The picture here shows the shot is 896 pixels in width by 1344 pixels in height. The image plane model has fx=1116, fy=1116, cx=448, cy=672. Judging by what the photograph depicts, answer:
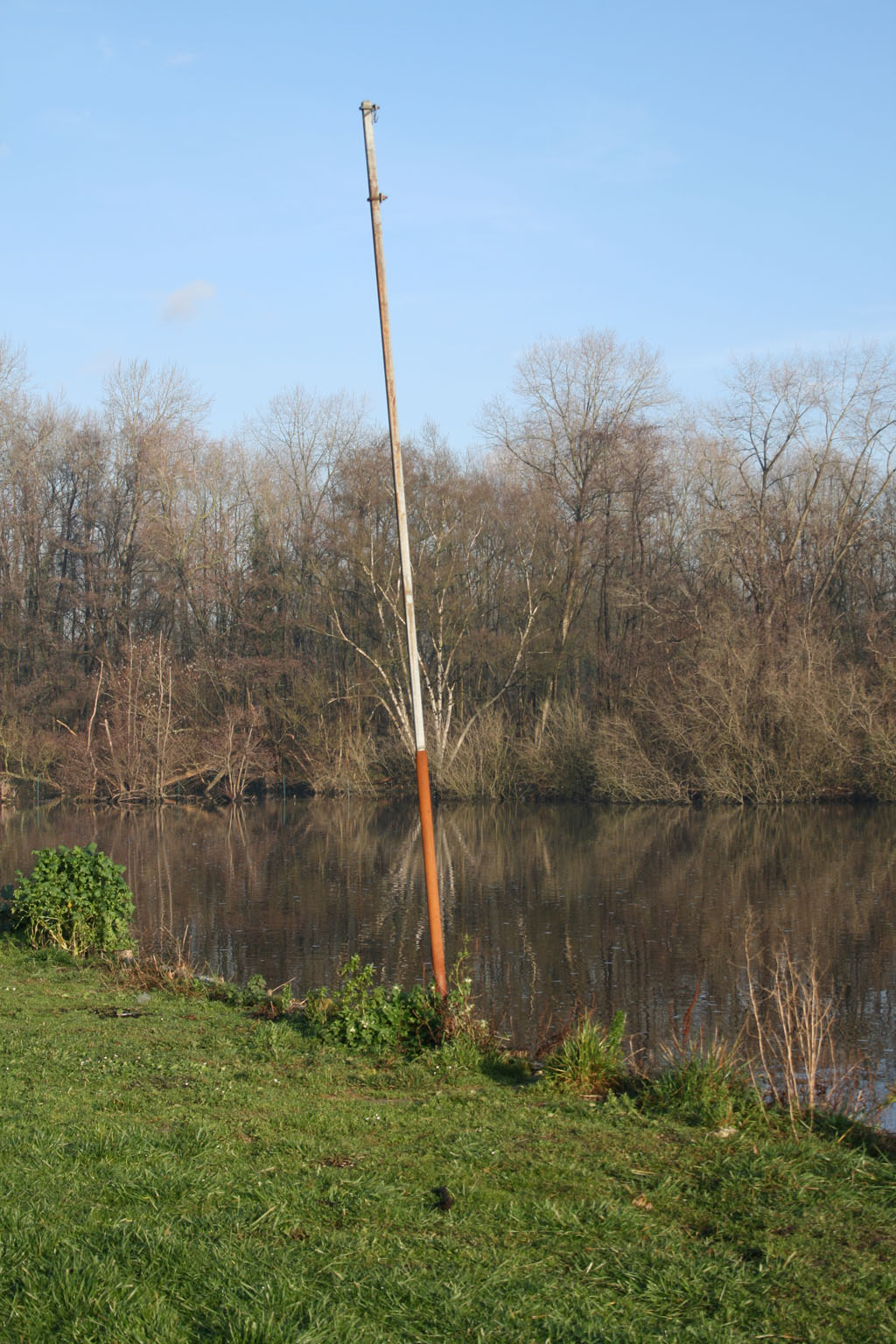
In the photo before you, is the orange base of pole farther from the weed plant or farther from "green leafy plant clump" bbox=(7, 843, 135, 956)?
"green leafy plant clump" bbox=(7, 843, 135, 956)

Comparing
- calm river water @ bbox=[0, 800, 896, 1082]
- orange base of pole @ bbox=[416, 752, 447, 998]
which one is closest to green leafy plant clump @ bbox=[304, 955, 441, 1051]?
orange base of pole @ bbox=[416, 752, 447, 998]

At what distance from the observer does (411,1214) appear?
4633 mm

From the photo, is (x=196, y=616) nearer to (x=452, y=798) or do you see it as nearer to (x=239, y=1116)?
(x=452, y=798)

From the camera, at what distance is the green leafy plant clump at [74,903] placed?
520 inches

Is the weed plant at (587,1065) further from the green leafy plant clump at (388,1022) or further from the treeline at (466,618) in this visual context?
the treeline at (466,618)

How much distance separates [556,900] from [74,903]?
847cm

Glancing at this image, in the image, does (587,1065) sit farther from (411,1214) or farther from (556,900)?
(556,900)

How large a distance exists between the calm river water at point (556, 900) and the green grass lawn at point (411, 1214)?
156 inches

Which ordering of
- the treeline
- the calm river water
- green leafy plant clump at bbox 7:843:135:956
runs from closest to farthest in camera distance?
the calm river water → green leafy plant clump at bbox 7:843:135:956 → the treeline

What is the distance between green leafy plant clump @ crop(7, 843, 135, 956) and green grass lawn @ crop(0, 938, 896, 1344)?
6098 mm

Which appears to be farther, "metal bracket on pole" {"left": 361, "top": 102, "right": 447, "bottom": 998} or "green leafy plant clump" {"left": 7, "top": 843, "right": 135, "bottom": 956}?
"green leafy plant clump" {"left": 7, "top": 843, "right": 135, "bottom": 956}

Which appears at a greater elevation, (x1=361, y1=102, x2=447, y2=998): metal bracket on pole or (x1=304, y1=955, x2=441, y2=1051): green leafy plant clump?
(x1=361, y1=102, x2=447, y2=998): metal bracket on pole

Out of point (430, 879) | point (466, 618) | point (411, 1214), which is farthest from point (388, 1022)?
point (466, 618)

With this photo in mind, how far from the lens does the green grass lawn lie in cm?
370
